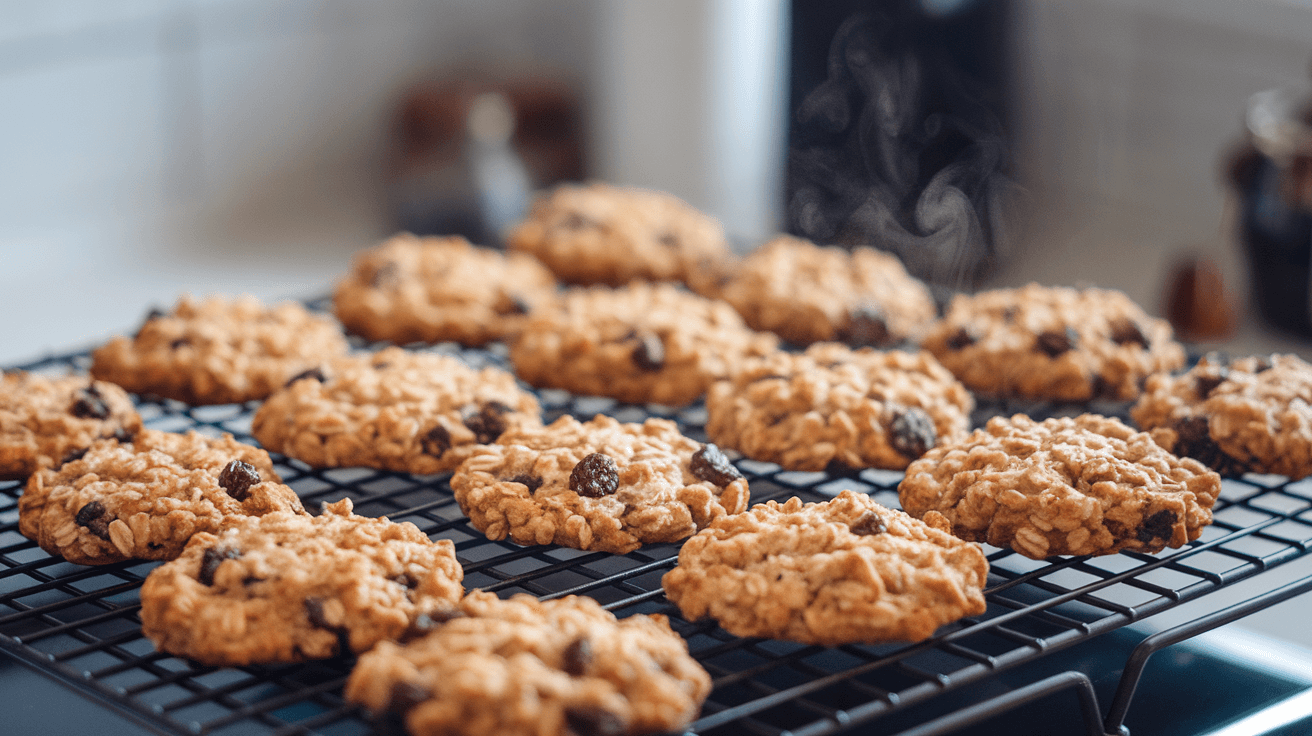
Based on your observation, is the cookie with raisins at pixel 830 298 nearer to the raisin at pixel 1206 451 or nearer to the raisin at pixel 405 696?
the raisin at pixel 1206 451

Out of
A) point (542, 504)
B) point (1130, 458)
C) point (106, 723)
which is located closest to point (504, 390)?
point (542, 504)

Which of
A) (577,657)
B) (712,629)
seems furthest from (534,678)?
(712,629)

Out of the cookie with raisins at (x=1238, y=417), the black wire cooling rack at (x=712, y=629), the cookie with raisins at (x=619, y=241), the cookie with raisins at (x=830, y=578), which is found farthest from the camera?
the cookie with raisins at (x=619, y=241)

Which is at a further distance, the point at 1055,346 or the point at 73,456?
the point at 1055,346

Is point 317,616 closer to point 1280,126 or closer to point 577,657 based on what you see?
point 577,657

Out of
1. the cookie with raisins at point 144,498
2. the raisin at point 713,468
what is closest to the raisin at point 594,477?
the raisin at point 713,468

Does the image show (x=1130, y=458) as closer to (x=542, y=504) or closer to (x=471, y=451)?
(x=542, y=504)
